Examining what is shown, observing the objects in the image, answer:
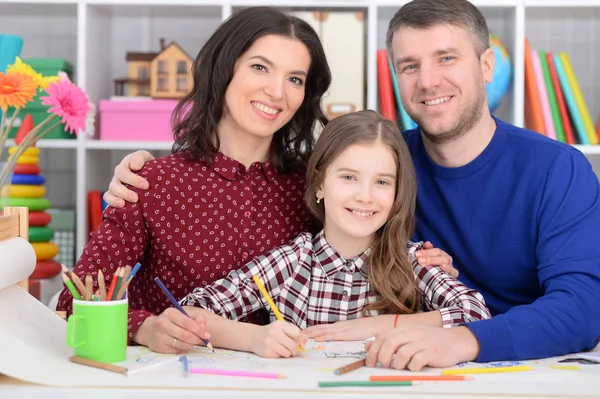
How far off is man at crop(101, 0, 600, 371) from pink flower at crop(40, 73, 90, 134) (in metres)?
0.87

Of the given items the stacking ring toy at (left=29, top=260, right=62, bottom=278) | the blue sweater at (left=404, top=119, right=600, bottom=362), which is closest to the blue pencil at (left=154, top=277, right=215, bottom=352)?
the blue sweater at (left=404, top=119, right=600, bottom=362)

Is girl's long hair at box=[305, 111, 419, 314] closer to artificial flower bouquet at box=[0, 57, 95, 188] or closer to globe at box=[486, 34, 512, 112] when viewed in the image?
artificial flower bouquet at box=[0, 57, 95, 188]

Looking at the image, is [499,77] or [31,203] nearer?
[31,203]

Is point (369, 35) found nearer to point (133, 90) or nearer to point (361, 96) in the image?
point (361, 96)

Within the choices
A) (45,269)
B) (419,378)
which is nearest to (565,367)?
(419,378)

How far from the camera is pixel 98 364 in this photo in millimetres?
1105

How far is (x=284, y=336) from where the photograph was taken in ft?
4.01

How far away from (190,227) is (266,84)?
1.11ft

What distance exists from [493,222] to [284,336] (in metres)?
0.66

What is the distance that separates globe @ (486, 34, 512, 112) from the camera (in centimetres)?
292

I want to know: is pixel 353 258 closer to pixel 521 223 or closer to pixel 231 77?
pixel 521 223

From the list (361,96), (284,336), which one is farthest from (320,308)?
(361,96)

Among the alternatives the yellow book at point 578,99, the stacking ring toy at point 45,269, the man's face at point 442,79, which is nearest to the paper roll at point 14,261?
the man's face at point 442,79

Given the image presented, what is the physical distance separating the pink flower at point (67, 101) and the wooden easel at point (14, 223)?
86 centimetres
